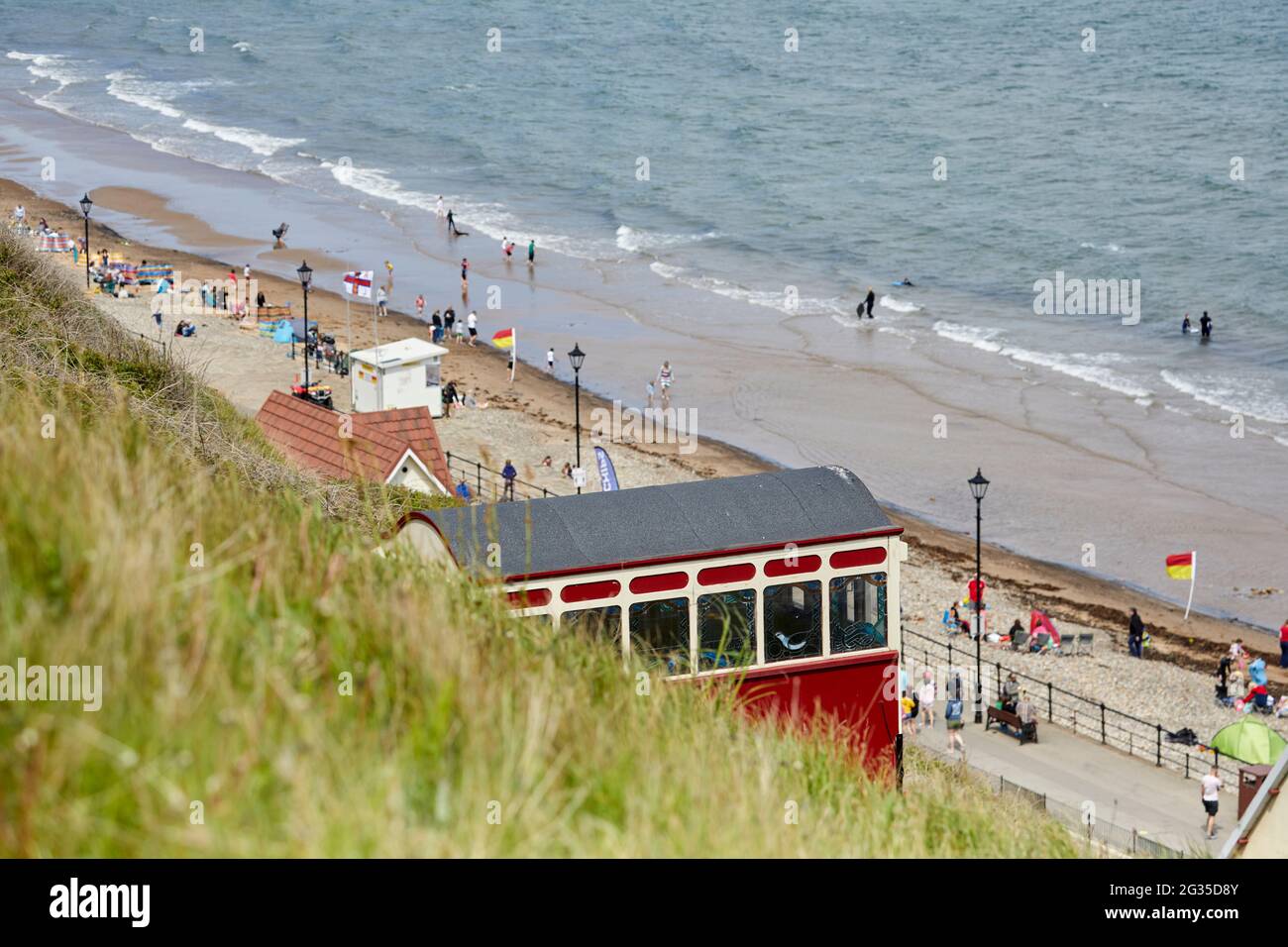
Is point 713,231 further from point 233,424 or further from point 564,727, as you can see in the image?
point 564,727

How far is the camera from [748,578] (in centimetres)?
1368

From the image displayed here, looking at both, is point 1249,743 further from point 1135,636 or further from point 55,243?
point 55,243

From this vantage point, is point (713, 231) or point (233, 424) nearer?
point (233, 424)

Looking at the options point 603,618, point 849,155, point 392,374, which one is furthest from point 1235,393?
point 849,155

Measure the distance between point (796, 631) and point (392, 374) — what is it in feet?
80.8

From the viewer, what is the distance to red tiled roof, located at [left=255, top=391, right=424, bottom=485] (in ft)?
78.8

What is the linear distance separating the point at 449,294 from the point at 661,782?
48412mm

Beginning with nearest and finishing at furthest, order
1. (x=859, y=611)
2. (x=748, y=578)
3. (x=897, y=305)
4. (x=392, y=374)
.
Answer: (x=748, y=578), (x=859, y=611), (x=392, y=374), (x=897, y=305)

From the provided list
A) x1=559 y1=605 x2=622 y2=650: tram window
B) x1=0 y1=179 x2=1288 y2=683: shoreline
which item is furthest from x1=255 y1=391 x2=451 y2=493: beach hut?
x1=559 y1=605 x2=622 y2=650: tram window

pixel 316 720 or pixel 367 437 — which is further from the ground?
pixel 316 720

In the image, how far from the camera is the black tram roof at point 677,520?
1302 centimetres

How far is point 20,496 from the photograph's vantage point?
5727mm

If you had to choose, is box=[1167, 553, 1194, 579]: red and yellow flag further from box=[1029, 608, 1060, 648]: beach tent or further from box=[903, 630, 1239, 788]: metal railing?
box=[903, 630, 1239, 788]: metal railing
